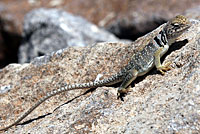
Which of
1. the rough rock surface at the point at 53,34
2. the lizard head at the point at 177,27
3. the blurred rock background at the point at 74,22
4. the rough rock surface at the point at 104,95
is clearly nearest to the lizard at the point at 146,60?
the lizard head at the point at 177,27

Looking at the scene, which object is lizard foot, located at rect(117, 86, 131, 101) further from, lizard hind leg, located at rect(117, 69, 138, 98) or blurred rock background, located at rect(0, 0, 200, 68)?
blurred rock background, located at rect(0, 0, 200, 68)

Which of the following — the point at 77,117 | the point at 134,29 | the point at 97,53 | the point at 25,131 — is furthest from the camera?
the point at 134,29

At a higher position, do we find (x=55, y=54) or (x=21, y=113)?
(x=55, y=54)

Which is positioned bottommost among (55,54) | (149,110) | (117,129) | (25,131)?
(25,131)

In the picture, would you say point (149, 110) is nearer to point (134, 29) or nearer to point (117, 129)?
point (117, 129)

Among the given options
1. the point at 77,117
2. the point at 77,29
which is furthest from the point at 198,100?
the point at 77,29

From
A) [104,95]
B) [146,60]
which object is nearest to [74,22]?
[146,60]

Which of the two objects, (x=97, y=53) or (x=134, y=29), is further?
(x=134, y=29)

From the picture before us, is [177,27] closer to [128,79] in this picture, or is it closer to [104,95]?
[128,79]
